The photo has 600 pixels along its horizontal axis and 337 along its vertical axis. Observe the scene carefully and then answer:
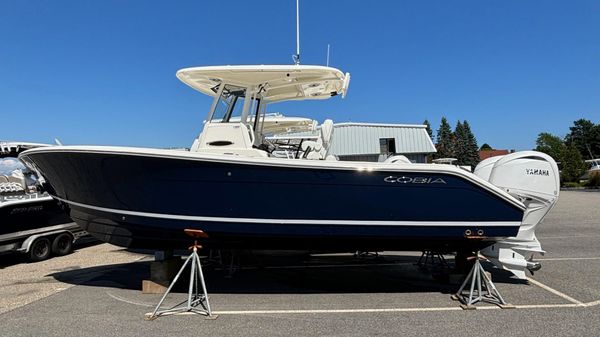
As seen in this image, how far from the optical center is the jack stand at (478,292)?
15.1 feet

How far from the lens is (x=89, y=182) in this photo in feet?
15.7

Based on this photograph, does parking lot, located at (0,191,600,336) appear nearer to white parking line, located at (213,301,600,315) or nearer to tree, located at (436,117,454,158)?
white parking line, located at (213,301,600,315)

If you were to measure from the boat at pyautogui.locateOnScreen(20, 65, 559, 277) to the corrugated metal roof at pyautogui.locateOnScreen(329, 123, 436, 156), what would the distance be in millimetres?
17646

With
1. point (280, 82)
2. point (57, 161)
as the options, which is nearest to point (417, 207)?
point (280, 82)

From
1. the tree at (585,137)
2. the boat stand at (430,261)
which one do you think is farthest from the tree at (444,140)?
the boat stand at (430,261)

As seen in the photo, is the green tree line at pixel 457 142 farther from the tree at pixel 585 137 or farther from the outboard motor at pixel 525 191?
the outboard motor at pixel 525 191

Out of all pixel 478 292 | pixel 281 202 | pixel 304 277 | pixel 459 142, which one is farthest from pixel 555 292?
pixel 459 142

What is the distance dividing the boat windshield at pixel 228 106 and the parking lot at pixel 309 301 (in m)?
2.23

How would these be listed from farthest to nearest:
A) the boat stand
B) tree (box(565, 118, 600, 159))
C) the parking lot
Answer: tree (box(565, 118, 600, 159)) → the boat stand → the parking lot

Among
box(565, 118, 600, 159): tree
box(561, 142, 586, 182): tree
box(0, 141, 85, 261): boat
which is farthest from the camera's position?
box(565, 118, 600, 159): tree

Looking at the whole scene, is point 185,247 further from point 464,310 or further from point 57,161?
point 464,310

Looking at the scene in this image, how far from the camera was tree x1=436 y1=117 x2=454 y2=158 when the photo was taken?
6502cm

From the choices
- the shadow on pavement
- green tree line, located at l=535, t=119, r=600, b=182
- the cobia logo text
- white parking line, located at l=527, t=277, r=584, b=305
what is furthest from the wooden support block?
green tree line, located at l=535, t=119, r=600, b=182

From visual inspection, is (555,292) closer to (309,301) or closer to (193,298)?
(309,301)
